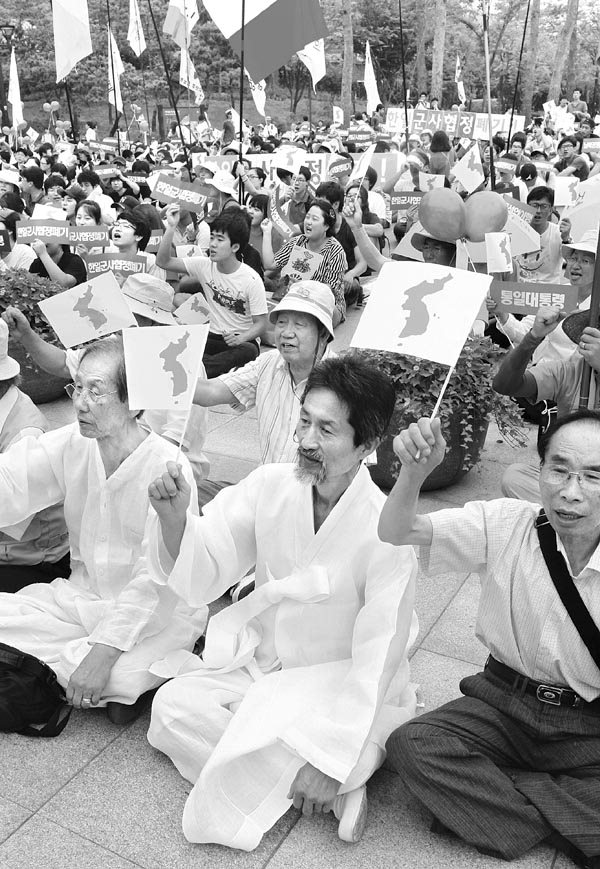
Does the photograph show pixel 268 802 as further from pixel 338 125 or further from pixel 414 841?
pixel 338 125

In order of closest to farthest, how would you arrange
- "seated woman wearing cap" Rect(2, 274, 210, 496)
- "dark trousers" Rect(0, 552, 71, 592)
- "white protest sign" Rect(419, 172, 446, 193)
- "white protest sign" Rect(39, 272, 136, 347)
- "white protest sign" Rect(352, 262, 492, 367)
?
"white protest sign" Rect(352, 262, 492, 367), "dark trousers" Rect(0, 552, 71, 592), "white protest sign" Rect(39, 272, 136, 347), "seated woman wearing cap" Rect(2, 274, 210, 496), "white protest sign" Rect(419, 172, 446, 193)

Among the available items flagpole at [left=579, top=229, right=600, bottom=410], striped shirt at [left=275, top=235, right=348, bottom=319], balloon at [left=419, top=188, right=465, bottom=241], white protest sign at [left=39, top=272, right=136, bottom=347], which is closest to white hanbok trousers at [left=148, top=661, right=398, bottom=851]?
flagpole at [left=579, top=229, right=600, bottom=410]

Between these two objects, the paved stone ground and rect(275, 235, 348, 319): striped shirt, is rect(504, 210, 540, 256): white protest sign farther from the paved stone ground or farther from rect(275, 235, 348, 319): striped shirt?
rect(275, 235, 348, 319): striped shirt

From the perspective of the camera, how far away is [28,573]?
3643mm

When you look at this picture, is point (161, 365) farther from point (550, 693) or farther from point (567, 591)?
point (550, 693)

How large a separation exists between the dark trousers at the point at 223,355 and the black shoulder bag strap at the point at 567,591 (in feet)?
13.3

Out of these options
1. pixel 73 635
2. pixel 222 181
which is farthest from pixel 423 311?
pixel 222 181

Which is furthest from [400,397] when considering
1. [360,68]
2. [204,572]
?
[360,68]

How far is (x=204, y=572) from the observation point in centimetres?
290

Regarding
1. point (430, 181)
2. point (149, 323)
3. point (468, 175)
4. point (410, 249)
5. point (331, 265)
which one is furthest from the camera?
point (430, 181)

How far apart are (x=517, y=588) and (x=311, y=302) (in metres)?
1.69

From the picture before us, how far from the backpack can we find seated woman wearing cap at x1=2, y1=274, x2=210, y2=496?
4.43 feet

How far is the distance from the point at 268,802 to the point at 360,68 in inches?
2142

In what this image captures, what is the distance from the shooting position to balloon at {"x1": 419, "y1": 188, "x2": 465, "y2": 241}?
4.84 metres
